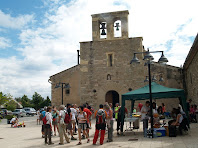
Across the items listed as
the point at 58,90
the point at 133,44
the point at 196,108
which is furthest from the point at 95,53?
the point at 196,108

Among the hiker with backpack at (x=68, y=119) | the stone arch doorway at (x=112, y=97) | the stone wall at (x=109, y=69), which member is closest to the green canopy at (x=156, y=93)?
the hiker with backpack at (x=68, y=119)

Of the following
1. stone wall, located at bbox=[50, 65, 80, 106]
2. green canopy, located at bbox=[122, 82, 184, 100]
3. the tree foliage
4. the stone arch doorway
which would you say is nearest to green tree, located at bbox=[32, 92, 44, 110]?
stone wall, located at bbox=[50, 65, 80, 106]

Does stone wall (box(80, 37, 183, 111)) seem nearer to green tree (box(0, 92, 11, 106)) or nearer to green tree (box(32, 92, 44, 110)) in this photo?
green tree (box(0, 92, 11, 106))

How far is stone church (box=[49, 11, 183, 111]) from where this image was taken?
21703 mm

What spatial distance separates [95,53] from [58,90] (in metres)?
5.61

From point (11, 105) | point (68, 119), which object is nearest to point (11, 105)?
point (11, 105)

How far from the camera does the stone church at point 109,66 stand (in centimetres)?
2170

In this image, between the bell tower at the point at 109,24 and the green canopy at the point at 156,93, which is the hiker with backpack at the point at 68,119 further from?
the bell tower at the point at 109,24

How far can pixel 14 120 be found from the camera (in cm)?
1925

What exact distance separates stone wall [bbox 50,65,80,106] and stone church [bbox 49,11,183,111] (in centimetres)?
12

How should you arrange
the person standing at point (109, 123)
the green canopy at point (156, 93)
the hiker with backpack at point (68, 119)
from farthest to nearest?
the green canopy at point (156, 93) → the hiker with backpack at point (68, 119) → the person standing at point (109, 123)

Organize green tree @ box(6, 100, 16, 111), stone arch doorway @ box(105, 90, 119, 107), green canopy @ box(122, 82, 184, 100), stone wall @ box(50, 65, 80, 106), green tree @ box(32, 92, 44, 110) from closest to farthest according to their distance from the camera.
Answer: green canopy @ box(122, 82, 184, 100) < green tree @ box(6, 100, 16, 111) < stone arch doorway @ box(105, 90, 119, 107) < stone wall @ box(50, 65, 80, 106) < green tree @ box(32, 92, 44, 110)

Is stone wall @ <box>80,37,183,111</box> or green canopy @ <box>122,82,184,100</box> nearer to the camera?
green canopy @ <box>122,82,184,100</box>

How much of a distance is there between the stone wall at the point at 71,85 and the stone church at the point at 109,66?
0.12 meters
